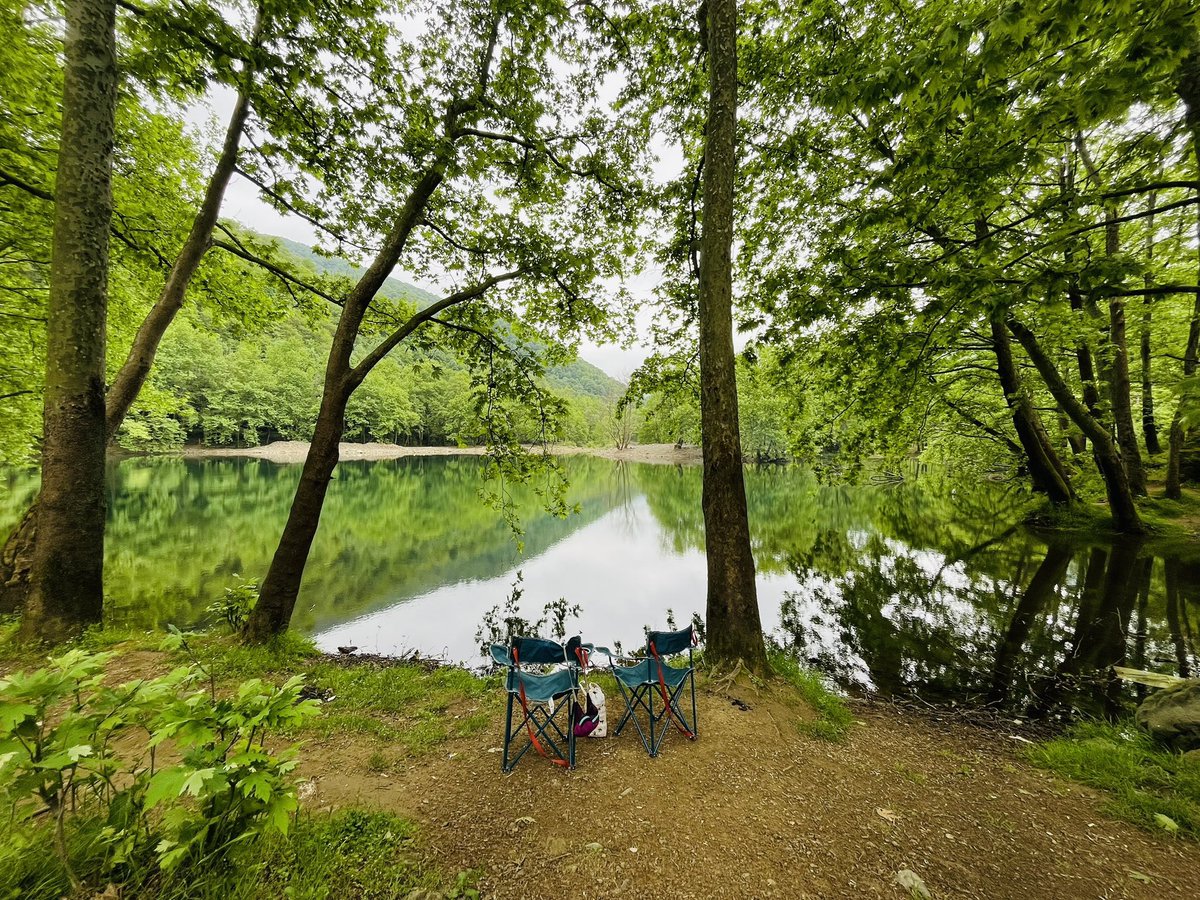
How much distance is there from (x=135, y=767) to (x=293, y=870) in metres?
1.11

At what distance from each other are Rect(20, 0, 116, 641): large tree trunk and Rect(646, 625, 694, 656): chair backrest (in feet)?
21.7

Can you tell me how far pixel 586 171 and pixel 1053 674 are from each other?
10626 mm

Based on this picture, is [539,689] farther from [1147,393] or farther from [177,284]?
[1147,393]

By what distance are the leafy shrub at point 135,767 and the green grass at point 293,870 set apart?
0.02m

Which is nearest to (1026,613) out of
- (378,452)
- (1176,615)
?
(1176,615)

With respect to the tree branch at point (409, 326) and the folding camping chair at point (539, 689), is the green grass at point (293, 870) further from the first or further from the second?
the tree branch at point (409, 326)

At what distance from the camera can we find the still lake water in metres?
6.83

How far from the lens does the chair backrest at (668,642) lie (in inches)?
167

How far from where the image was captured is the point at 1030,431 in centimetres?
1134

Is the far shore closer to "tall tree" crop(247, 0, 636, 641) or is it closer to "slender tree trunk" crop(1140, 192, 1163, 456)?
"tall tree" crop(247, 0, 636, 641)

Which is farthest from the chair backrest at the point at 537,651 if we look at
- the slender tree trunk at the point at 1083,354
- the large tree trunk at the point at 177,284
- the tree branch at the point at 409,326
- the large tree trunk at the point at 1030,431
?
the large tree trunk at the point at 1030,431

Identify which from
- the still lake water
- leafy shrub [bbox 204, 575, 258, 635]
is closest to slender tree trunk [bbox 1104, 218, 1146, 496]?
the still lake water

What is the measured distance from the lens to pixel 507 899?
7.90ft

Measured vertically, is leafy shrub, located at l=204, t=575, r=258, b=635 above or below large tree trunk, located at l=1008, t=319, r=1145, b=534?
below
